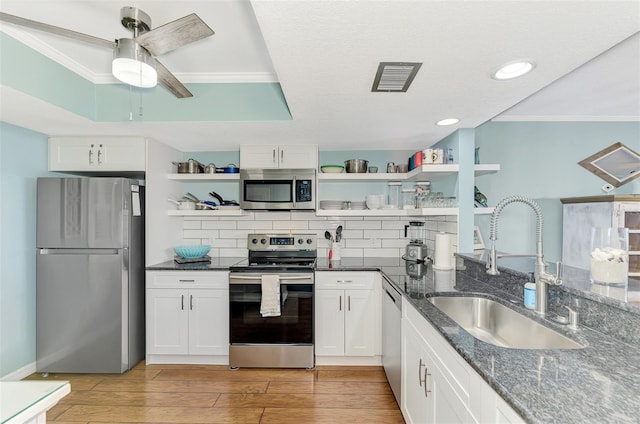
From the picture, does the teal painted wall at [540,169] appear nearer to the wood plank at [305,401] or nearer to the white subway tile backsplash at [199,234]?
the wood plank at [305,401]

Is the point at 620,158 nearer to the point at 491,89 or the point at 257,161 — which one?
the point at 491,89

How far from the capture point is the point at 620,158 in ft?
11.1

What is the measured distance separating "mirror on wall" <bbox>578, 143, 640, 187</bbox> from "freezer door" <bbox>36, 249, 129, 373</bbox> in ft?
15.7

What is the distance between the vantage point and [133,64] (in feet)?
5.06

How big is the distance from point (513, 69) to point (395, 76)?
597 millimetres

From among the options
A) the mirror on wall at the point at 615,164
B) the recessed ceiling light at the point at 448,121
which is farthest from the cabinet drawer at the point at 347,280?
the mirror on wall at the point at 615,164

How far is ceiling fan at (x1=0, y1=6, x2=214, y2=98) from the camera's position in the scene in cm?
138

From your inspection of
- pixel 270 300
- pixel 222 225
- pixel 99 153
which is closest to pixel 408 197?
pixel 270 300

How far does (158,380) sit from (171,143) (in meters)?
2.18

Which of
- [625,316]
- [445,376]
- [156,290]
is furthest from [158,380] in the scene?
[625,316]

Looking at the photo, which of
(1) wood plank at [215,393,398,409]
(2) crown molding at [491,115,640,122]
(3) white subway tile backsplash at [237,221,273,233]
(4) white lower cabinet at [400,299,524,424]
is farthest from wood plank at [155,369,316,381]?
(2) crown molding at [491,115,640,122]

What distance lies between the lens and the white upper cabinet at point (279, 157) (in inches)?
129

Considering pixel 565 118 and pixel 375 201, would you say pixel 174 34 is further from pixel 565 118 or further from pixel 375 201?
pixel 565 118

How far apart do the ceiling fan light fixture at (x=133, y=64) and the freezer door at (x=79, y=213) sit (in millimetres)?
1450
